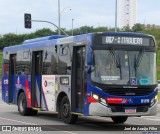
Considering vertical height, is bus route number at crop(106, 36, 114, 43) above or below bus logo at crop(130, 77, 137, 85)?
above

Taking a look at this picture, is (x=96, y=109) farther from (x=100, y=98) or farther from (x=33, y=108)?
(x=33, y=108)

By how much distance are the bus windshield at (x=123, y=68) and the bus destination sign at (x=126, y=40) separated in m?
0.30

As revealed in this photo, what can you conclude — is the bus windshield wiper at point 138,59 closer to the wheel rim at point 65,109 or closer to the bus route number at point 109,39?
the bus route number at point 109,39

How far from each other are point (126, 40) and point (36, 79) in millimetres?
5343

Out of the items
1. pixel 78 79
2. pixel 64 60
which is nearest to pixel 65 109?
pixel 78 79

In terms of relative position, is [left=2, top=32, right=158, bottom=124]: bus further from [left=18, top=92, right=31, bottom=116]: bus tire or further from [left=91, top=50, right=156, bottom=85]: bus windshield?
[left=18, top=92, right=31, bottom=116]: bus tire

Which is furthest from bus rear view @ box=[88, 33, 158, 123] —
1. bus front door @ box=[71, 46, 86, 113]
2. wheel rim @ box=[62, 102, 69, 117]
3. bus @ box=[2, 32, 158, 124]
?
Result: wheel rim @ box=[62, 102, 69, 117]

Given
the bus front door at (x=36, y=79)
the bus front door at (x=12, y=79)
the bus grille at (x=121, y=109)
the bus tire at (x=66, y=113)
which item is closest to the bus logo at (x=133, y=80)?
the bus grille at (x=121, y=109)

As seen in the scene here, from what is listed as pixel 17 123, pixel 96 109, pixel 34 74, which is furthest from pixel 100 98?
pixel 34 74

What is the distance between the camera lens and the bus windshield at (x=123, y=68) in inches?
577

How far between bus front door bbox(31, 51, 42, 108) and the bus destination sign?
4667 millimetres

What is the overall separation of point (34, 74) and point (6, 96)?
11.6ft

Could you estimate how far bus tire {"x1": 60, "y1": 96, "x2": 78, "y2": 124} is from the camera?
53.2 feet

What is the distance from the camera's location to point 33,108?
19.5 m
